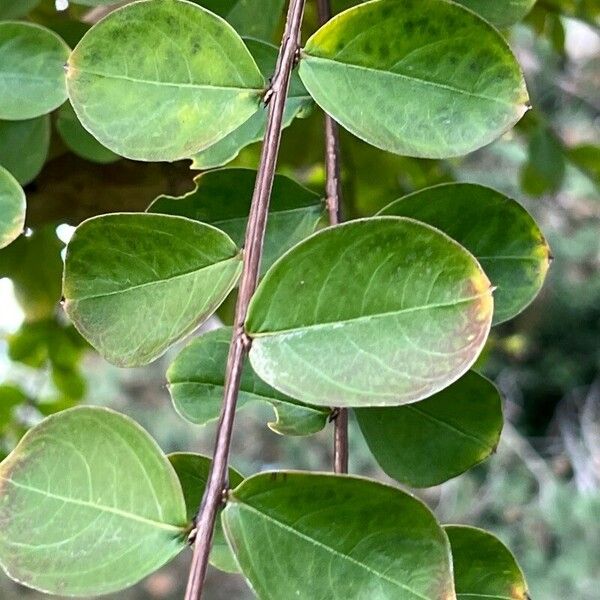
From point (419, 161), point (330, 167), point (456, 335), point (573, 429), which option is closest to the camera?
point (456, 335)

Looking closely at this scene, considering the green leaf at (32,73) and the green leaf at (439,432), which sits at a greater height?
the green leaf at (32,73)

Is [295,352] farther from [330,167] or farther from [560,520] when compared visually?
[560,520]

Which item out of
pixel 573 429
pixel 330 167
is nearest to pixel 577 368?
pixel 573 429

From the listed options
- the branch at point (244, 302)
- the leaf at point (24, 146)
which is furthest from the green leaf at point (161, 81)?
the leaf at point (24, 146)

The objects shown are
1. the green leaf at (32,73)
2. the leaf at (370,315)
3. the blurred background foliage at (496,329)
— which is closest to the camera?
the leaf at (370,315)

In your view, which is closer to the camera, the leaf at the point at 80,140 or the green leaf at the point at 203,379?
the green leaf at the point at 203,379

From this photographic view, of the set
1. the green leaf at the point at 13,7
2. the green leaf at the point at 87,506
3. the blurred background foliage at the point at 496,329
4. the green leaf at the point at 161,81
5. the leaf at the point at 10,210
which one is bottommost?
the blurred background foliage at the point at 496,329

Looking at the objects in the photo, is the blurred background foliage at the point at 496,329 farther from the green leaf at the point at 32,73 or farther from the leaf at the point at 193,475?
the leaf at the point at 193,475
